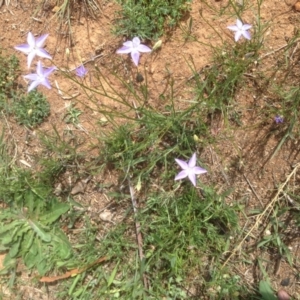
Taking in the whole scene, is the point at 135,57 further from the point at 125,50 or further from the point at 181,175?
the point at 181,175

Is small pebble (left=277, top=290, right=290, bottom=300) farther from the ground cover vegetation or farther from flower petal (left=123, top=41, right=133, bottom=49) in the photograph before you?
flower petal (left=123, top=41, right=133, bottom=49)

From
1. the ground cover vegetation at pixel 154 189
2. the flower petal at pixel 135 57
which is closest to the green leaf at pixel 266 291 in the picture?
the ground cover vegetation at pixel 154 189

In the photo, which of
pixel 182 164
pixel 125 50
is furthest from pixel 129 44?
pixel 182 164

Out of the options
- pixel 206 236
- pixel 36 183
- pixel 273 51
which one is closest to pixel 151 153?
pixel 206 236

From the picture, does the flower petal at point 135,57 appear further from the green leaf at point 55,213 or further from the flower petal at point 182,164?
the green leaf at point 55,213

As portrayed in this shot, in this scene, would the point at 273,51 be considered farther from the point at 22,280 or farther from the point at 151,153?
the point at 22,280

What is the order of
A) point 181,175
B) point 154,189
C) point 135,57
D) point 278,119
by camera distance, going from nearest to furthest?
point 135,57 < point 181,175 < point 278,119 < point 154,189
